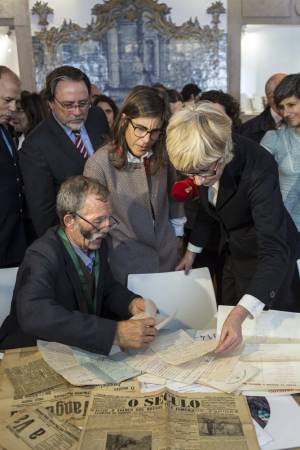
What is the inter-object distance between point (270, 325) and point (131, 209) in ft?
2.51

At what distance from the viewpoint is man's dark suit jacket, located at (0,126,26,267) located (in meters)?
2.46

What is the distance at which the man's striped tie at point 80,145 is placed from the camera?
2.30 meters

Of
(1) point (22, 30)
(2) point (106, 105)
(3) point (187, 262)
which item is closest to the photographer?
(3) point (187, 262)

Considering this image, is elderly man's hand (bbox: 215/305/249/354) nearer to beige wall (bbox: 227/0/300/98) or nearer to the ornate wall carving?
the ornate wall carving

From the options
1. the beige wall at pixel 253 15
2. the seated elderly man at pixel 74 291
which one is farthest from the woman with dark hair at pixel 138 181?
the beige wall at pixel 253 15

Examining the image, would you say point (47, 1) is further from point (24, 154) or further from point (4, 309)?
point (4, 309)

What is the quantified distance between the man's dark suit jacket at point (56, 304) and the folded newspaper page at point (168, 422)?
22 cm

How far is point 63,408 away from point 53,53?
6.27 meters

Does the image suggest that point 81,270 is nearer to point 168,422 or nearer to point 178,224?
point 168,422

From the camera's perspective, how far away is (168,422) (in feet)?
3.66

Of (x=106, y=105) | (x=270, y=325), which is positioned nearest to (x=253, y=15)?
(x=106, y=105)

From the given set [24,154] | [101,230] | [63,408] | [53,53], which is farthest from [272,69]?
[63,408]

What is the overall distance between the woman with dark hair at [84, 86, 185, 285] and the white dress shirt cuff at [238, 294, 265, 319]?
25.3 inches

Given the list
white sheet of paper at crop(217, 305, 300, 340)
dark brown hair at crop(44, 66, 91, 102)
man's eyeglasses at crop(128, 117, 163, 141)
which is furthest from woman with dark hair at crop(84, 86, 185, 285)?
white sheet of paper at crop(217, 305, 300, 340)
